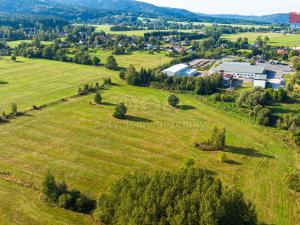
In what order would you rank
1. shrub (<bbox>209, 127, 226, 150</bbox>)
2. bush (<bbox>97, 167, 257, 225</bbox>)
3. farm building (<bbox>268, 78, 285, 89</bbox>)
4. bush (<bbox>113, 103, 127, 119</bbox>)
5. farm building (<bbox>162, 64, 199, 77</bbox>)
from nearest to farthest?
bush (<bbox>97, 167, 257, 225</bbox>)
shrub (<bbox>209, 127, 226, 150</bbox>)
bush (<bbox>113, 103, 127, 119</bbox>)
farm building (<bbox>268, 78, 285, 89</bbox>)
farm building (<bbox>162, 64, 199, 77</bbox>)

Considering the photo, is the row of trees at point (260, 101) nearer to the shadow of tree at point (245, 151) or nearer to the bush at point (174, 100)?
the shadow of tree at point (245, 151)

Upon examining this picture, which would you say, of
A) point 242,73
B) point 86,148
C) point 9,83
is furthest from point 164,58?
point 86,148

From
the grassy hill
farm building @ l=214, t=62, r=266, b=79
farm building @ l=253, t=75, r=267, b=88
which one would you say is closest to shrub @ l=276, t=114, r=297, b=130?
farm building @ l=253, t=75, r=267, b=88

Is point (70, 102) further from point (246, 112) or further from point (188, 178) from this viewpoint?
point (188, 178)

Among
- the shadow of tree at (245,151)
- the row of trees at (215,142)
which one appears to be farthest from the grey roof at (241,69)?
the row of trees at (215,142)

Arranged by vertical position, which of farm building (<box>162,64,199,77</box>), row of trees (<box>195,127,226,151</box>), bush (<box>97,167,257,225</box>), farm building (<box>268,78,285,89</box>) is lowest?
row of trees (<box>195,127,226,151</box>)

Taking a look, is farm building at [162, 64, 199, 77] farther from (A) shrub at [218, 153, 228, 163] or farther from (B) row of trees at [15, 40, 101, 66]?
(A) shrub at [218, 153, 228, 163]
